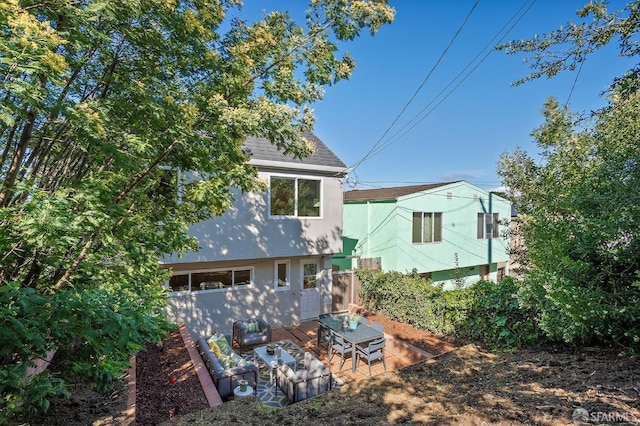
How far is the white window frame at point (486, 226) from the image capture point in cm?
1800

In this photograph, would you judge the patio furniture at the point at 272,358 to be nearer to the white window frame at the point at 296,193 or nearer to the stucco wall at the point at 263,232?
the stucco wall at the point at 263,232

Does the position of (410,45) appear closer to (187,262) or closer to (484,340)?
(484,340)

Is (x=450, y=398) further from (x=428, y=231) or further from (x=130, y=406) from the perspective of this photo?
(x=428, y=231)

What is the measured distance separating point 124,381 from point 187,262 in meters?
4.10

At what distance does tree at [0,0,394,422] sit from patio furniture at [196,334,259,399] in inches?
113

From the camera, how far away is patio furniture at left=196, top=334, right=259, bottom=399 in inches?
245

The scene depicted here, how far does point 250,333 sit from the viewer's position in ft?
30.2

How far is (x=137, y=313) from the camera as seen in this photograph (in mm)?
2938

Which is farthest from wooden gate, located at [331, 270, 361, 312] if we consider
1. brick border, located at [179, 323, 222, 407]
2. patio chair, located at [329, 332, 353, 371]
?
brick border, located at [179, 323, 222, 407]

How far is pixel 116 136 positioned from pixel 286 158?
23.2 ft

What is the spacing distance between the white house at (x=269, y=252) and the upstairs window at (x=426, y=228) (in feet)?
17.7

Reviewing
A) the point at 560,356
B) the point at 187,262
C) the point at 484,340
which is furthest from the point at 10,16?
the point at 484,340

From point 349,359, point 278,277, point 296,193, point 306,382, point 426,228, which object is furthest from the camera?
point 426,228

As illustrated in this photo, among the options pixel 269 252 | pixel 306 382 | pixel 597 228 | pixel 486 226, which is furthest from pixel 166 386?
pixel 486 226
